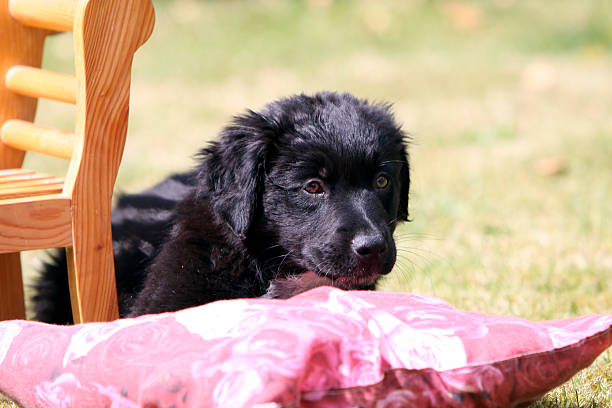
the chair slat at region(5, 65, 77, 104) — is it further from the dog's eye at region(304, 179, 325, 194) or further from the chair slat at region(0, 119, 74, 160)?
the dog's eye at region(304, 179, 325, 194)

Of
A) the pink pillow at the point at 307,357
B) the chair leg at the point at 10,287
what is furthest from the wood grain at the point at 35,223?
the chair leg at the point at 10,287

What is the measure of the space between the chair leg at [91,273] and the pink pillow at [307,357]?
16.3 inches

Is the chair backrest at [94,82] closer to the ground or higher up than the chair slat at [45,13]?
closer to the ground

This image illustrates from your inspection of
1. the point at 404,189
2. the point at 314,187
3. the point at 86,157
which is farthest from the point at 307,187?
the point at 86,157

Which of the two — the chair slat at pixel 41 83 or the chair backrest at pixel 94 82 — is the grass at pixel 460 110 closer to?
the chair backrest at pixel 94 82

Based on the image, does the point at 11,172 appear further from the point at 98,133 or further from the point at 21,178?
the point at 98,133

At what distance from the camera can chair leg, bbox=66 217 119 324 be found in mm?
2529

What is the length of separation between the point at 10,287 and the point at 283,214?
1107 millimetres

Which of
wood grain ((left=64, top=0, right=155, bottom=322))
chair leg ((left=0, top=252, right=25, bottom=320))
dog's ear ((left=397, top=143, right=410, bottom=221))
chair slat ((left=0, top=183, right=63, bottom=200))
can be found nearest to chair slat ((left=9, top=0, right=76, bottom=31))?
wood grain ((left=64, top=0, right=155, bottom=322))

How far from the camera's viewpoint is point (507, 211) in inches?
209

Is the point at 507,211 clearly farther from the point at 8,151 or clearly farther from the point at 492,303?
the point at 8,151

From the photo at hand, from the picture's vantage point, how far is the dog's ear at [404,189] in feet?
10.7

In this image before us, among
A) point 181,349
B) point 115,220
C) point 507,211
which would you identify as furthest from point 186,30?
point 181,349

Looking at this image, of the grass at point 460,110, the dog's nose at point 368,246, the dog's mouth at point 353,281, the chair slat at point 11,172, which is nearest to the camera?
the dog's nose at point 368,246
